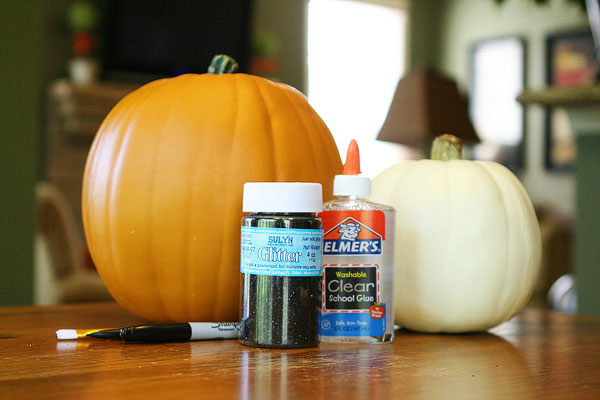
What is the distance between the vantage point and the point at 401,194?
75 centimetres

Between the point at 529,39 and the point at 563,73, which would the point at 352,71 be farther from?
the point at 563,73

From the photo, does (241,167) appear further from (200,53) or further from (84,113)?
(200,53)

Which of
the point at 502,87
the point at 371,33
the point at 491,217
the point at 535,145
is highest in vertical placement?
the point at 371,33

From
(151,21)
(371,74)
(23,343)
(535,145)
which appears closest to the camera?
(23,343)

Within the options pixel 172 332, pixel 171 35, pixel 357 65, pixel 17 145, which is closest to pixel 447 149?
pixel 172 332

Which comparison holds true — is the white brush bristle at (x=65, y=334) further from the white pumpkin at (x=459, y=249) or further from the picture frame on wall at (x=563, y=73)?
the picture frame on wall at (x=563, y=73)

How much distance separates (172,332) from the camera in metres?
0.64

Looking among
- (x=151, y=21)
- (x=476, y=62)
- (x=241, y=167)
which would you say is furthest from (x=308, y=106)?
(x=476, y=62)

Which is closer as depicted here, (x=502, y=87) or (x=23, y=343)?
(x=23, y=343)

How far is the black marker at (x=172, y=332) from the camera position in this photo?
0.63m

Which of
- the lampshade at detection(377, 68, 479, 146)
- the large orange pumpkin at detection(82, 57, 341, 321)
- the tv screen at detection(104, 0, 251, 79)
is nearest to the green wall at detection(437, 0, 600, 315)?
the tv screen at detection(104, 0, 251, 79)

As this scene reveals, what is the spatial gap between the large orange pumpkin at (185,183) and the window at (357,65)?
4.57 meters

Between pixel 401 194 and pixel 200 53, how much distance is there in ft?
13.7

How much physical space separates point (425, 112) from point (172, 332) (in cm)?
160
